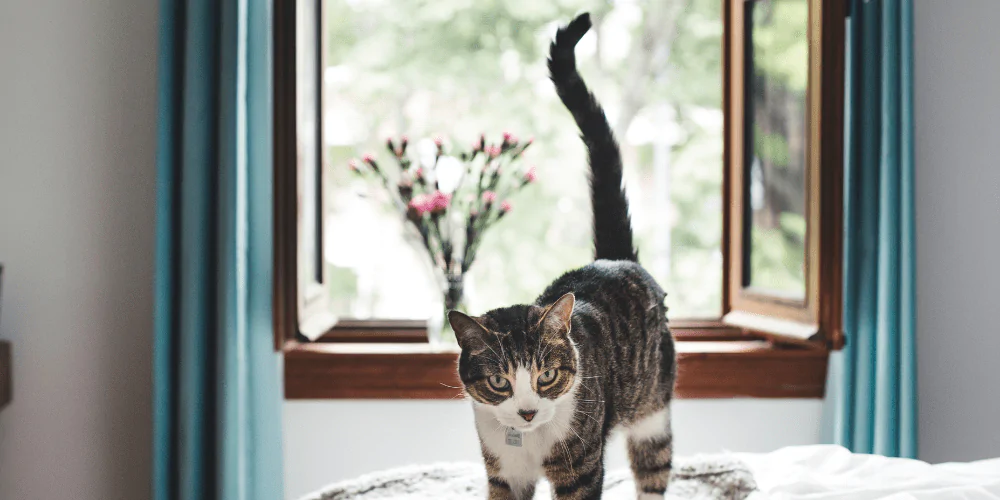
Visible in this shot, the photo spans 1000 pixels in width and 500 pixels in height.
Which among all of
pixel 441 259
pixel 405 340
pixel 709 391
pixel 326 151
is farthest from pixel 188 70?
pixel 709 391

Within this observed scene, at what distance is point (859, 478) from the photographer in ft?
3.19

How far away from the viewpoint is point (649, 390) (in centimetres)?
103

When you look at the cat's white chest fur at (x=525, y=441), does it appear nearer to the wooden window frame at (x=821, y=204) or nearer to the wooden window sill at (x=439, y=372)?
the wooden window sill at (x=439, y=372)

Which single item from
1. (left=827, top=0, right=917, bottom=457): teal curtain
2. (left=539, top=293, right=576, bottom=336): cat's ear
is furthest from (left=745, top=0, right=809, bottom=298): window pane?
(left=539, top=293, right=576, bottom=336): cat's ear

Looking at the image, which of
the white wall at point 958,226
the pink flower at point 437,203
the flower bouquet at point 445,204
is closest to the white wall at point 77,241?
the flower bouquet at point 445,204

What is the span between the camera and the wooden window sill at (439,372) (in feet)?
5.86

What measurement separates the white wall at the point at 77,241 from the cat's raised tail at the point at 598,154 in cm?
112

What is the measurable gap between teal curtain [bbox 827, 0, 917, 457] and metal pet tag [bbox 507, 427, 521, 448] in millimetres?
1188

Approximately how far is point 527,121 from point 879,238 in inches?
58.1

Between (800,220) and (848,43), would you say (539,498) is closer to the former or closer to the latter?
(800,220)

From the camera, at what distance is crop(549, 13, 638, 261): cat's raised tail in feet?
3.56

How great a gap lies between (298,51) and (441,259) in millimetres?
603

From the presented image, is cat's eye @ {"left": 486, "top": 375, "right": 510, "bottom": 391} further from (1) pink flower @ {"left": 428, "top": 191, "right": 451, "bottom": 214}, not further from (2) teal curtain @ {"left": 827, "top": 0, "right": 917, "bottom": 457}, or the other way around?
(2) teal curtain @ {"left": 827, "top": 0, "right": 917, "bottom": 457}

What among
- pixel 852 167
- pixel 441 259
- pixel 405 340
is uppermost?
pixel 852 167
